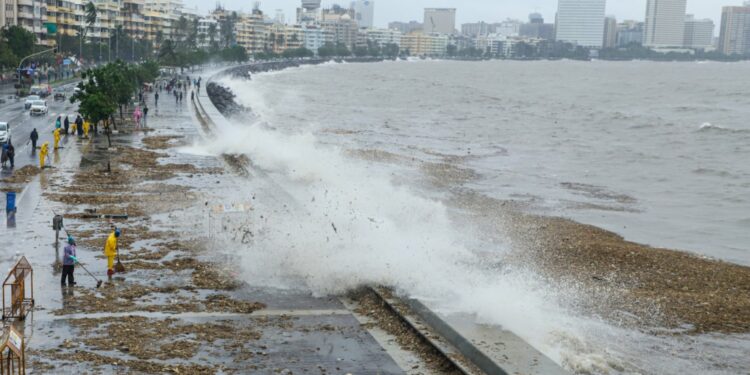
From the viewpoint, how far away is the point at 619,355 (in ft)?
50.6

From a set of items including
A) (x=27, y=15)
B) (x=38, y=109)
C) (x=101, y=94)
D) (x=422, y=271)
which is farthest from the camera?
Result: (x=27, y=15)

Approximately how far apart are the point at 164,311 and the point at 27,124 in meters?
39.8

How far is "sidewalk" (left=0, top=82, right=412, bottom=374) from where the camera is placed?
1348 centimetres

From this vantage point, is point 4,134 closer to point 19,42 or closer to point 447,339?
point 447,339

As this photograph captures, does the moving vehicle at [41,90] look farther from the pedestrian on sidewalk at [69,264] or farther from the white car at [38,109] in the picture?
the pedestrian on sidewalk at [69,264]

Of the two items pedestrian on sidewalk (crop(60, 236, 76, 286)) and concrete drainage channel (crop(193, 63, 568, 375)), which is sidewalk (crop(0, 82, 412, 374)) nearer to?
pedestrian on sidewalk (crop(60, 236, 76, 286))

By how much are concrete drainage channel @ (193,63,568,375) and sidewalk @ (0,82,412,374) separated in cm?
47

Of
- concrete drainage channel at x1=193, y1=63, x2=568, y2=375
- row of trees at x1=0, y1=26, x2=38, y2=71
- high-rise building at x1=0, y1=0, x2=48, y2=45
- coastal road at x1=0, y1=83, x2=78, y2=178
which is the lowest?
coastal road at x1=0, y1=83, x2=78, y2=178

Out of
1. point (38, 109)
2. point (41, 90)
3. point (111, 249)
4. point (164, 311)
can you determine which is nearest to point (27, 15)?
point (41, 90)

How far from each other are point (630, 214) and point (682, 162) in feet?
63.6

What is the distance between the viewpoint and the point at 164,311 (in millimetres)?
15945

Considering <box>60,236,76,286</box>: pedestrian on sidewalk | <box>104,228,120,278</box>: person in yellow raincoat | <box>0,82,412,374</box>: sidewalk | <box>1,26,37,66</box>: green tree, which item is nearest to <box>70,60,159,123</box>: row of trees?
<box>0,82,412,374</box>: sidewalk

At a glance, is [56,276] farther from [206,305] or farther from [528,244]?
[528,244]

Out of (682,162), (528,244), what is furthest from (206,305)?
(682,162)
